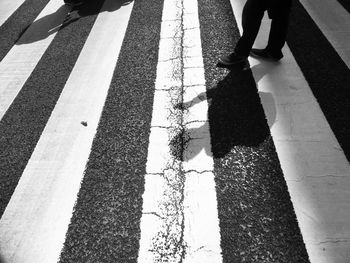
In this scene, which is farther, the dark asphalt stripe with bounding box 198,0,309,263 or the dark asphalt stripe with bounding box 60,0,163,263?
the dark asphalt stripe with bounding box 60,0,163,263

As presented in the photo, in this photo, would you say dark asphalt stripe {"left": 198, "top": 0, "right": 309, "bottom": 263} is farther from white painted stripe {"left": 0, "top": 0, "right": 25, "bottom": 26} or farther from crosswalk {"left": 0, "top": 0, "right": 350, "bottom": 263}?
white painted stripe {"left": 0, "top": 0, "right": 25, "bottom": 26}

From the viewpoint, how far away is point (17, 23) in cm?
529

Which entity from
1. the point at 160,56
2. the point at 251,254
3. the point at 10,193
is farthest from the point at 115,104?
the point at 251,254

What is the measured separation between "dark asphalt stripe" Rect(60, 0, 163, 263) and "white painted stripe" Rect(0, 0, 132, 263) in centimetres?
9

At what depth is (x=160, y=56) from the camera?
4098mm

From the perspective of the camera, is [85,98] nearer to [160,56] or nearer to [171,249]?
[160,56]

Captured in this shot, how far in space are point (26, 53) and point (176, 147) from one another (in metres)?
2.85

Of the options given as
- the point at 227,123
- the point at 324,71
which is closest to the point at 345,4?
the point at 324,71

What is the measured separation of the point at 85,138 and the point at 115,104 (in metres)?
0.52

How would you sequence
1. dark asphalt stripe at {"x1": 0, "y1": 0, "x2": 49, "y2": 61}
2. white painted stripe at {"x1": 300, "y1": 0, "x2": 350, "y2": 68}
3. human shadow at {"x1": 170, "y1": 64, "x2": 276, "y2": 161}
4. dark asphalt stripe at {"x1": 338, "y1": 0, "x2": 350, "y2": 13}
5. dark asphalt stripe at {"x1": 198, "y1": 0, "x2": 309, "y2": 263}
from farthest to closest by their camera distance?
1. dark asphalt stripe at {"x1": 0, "y1": 0, "x2": 49, "y2": 61}
2. dark asphalt stripe at {"x1": 338, "y1": 0, "x2": 350, "y2": 13}
3. white painted stripe at {"x1": 300, "y1": 0, "x2": 350, "y2": 68}
4. human shadow at {"x1": 170, "y1": 64, "x2": 276, "y2": 161}
5. dark asphalt stripe at {"x1": 198, "y1": 0, "x2": 309, "y2": 263}

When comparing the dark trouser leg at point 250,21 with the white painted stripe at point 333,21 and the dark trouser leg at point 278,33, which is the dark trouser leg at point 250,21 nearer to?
the dark trouser leg at point 278,33

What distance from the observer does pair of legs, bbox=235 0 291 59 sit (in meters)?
3.36

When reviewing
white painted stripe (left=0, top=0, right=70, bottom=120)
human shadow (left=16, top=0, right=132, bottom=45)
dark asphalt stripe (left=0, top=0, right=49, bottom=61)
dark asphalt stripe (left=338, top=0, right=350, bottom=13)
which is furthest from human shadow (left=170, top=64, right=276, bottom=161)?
dark asphalt stripe (left=0, top=0, right=49, bottom=61)

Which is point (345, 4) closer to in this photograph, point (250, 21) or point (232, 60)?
point (250, 21)
